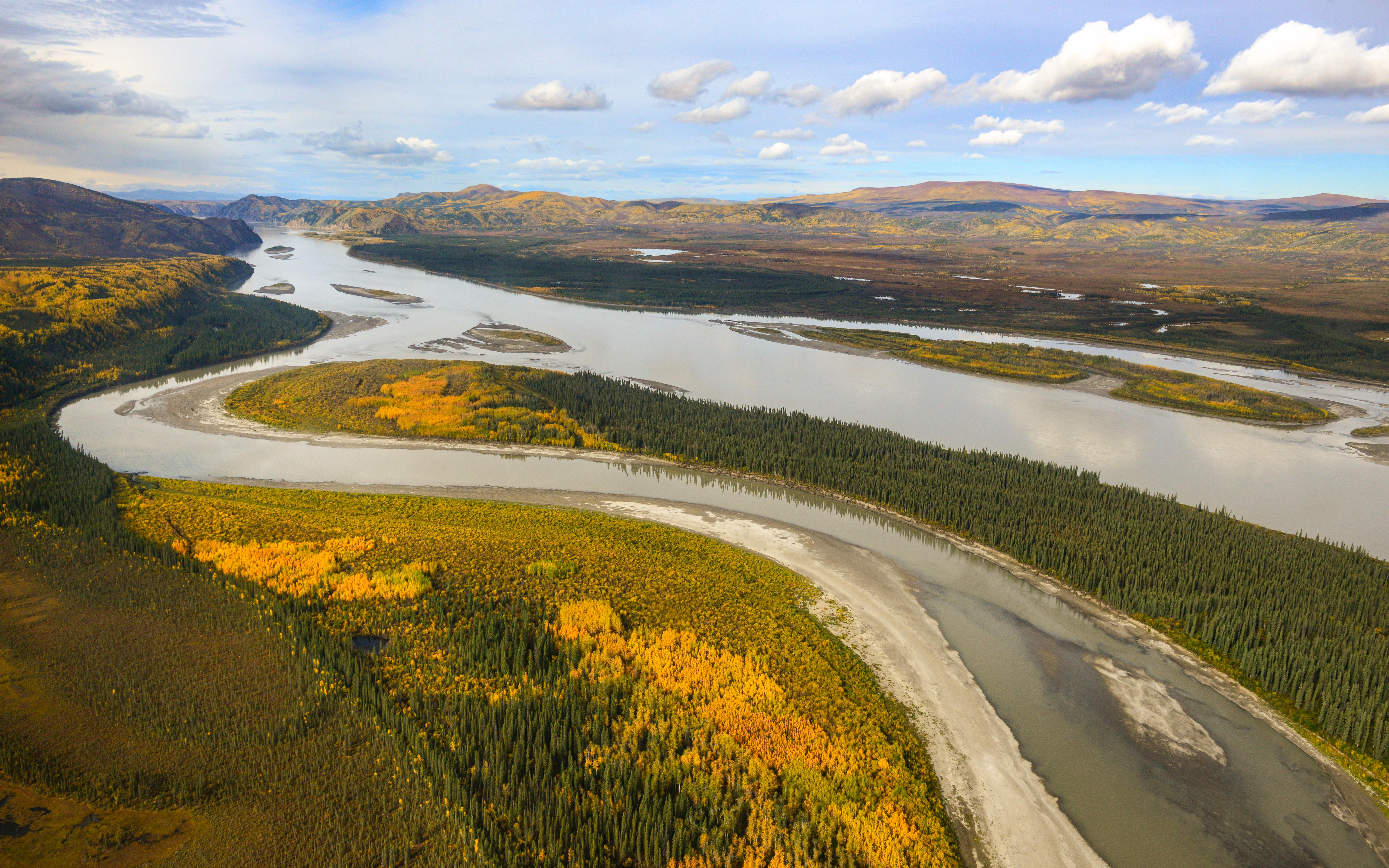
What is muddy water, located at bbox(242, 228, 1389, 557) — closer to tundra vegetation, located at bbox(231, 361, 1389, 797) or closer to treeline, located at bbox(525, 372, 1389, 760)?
tundra vegetation, located at bbox(231, 361, 1389, 797)

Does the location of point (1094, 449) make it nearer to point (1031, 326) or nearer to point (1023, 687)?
point (1023, 687)

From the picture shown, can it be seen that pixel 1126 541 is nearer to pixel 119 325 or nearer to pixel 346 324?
pixel 119 325

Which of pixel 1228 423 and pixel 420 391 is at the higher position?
pixel 420 391

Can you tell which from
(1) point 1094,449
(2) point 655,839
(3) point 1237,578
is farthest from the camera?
(1) point 1094,449

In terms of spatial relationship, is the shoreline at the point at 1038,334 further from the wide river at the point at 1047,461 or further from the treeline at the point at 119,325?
the treeline at the point at 119,325

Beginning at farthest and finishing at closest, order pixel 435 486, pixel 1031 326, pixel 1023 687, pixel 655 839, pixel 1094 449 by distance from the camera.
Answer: pixel 1031 326, pixel 1094 449, pixel 435 486, pixel 1023 687, pixel 655 839

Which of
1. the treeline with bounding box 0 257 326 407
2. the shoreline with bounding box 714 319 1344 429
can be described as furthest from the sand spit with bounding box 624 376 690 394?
the treeline with bounding box 0 257 326 407

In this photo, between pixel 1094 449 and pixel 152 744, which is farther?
pixel 1094 449

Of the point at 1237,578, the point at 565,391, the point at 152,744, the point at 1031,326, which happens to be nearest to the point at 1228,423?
the point at 1237,578
